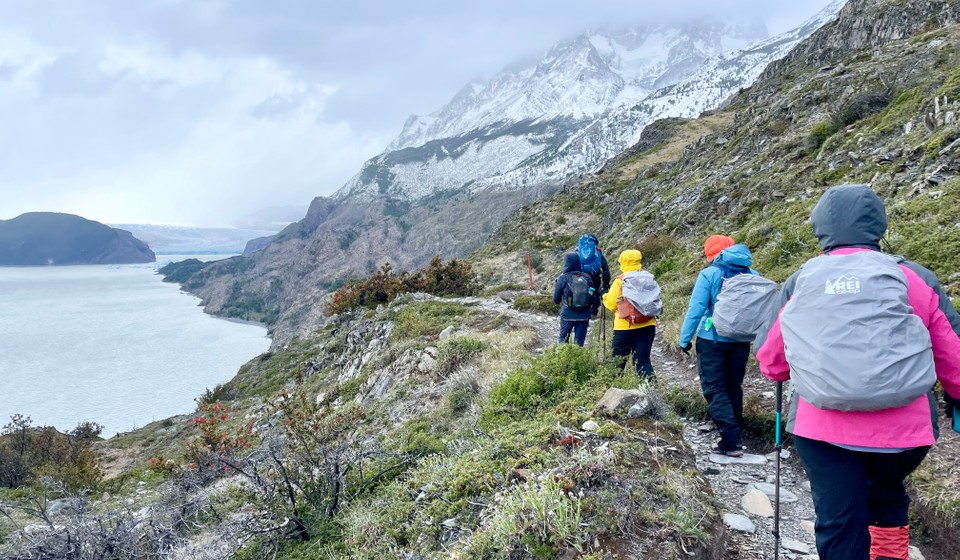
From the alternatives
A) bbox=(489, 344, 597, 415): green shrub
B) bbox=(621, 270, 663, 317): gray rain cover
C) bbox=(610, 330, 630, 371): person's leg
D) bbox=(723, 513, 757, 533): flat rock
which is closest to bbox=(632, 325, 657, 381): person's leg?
bbox=(610, 330, 630, 371): person's leg

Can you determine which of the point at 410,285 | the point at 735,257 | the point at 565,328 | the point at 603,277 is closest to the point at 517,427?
the point at 735,257

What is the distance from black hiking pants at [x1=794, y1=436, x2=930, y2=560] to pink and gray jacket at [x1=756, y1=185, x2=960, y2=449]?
0.37ft

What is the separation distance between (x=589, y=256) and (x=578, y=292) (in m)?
0.68

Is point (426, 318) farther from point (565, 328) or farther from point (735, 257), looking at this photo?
point (735, 257)

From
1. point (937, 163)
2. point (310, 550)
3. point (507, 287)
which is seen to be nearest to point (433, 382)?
point (310, 550)

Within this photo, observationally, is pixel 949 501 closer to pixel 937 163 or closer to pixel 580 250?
pixel 580 250

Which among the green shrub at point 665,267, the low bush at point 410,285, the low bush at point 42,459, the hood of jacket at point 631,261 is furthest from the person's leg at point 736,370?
the low bush at point 410,285

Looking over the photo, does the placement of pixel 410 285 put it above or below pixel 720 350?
below

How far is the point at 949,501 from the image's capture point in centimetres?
319

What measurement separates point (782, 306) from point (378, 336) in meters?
14.9

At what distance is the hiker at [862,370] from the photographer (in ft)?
6.95

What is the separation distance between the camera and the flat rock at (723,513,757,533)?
11.3ft

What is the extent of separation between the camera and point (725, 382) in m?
4.93

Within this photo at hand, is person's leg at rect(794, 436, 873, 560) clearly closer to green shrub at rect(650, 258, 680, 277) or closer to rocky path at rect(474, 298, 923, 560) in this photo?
rocky path at rect(474, 298, 923, 560)
